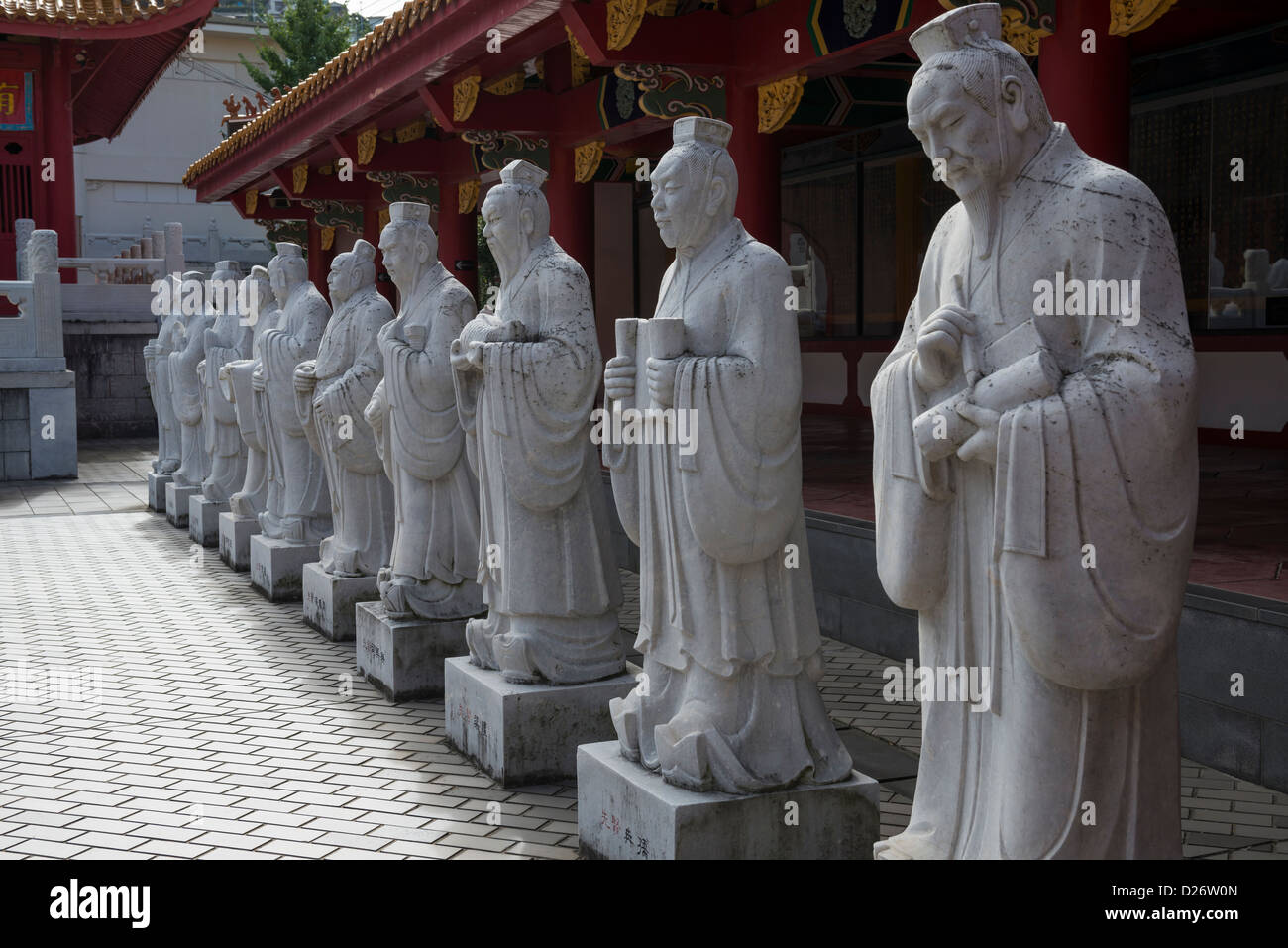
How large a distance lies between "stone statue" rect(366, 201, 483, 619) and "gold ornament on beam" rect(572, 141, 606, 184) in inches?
156

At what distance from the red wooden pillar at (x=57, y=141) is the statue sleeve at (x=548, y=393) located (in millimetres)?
17458

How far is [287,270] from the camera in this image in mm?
8820

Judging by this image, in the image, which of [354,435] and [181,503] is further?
[181,503]

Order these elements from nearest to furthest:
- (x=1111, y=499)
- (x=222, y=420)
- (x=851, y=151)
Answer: (x=1111, y=499), (x=222, y=420), (x=851, y=151)

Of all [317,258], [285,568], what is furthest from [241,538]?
[317,258]

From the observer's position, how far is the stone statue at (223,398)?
→ 36.4 ft

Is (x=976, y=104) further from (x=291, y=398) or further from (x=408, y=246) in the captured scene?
(x=291, y=398)

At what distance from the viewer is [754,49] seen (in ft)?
25.4

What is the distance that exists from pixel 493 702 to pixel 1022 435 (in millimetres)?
2965

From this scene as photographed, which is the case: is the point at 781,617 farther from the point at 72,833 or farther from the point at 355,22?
the point at 355,22

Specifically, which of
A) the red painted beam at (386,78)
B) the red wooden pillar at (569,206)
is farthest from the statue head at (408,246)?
the red wooden pillar at (569,206)

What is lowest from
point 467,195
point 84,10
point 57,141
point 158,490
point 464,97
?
point 158,490

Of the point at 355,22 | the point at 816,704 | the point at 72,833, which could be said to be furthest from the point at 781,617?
the point at 355,22

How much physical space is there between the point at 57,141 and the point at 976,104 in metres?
20.3
